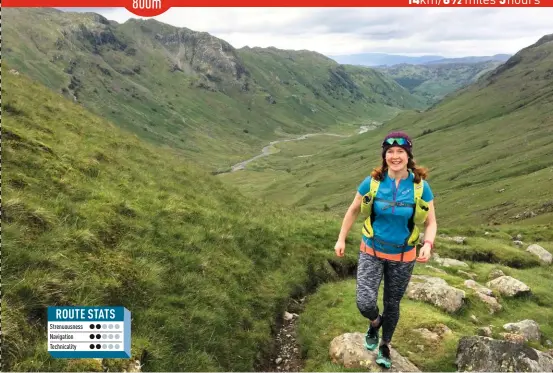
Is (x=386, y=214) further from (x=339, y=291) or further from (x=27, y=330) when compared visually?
(x=339, y=291)

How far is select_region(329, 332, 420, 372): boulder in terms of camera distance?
1063cm

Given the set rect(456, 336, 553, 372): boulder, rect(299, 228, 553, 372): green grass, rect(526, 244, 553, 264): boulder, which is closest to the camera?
rect(456, 336, 553, 372): boulder

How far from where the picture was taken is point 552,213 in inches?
2447

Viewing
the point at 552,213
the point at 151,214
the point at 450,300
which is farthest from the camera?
the point at 552,213

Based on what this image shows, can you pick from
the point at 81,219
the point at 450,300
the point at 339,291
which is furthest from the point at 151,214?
the point at 450,300

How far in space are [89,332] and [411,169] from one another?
26.7 ft

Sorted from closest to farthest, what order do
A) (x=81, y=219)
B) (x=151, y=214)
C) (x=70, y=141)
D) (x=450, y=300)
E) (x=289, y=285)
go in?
1. (x=81, y=219)
2. (x=151, y=214)
3. (x=450, y=300)
4. (x=289, y=285)
5. (x=70, y=141)

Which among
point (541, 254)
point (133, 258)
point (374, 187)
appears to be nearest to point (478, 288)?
point (374, 187)

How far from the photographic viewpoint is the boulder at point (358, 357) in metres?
10.6

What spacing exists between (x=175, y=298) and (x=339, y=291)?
8723 mm

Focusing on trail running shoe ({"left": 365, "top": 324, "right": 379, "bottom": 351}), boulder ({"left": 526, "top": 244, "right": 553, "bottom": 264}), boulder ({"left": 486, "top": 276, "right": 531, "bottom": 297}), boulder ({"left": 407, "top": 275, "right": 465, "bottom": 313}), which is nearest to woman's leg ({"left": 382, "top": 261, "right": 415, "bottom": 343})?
trail running shoe ({"left": 365, "top": 324, "right": 379, "bottom": 351})

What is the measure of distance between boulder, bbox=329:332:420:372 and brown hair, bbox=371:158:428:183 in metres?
5.31

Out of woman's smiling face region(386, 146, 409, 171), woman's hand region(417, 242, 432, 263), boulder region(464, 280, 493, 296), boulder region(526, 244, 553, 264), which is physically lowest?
boulder region(526, 244, 553, 264)

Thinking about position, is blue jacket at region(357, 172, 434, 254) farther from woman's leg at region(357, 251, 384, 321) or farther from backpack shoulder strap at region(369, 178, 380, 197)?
woman's leg at region(357, 251, 384, 321)
